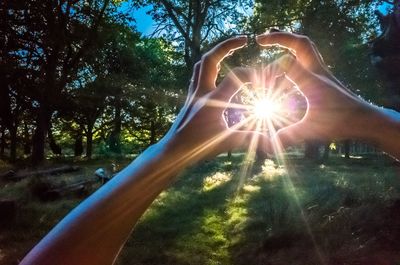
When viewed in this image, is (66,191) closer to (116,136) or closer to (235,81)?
(235,81)

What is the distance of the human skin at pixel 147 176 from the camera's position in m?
1.00

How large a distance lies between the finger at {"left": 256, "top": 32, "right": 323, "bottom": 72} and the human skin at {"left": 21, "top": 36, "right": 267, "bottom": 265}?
84 mm

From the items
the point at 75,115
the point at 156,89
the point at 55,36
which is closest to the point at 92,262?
the point at 55,36

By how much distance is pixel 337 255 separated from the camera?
636 cm

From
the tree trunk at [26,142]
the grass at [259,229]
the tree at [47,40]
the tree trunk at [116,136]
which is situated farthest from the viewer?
the tree trunk at [116,136]

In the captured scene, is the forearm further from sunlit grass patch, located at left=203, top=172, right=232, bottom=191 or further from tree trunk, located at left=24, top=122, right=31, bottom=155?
tree trunk, located at left=24, top=122, right=31, bottom=155

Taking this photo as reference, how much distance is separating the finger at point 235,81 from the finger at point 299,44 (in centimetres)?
11

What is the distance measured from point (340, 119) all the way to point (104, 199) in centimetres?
69

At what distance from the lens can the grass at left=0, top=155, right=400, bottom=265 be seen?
6.73m

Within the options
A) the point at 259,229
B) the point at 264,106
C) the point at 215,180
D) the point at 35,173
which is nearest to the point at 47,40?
the point at 35,173

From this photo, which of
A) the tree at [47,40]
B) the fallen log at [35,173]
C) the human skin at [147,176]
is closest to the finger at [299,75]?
the human skin at [147,176]

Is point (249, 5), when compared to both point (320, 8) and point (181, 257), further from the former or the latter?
point (181, 257)

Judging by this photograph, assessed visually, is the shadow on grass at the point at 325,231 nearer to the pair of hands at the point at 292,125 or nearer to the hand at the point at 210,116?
the pair of hands at the point at 292,125

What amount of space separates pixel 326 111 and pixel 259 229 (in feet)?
24.9
